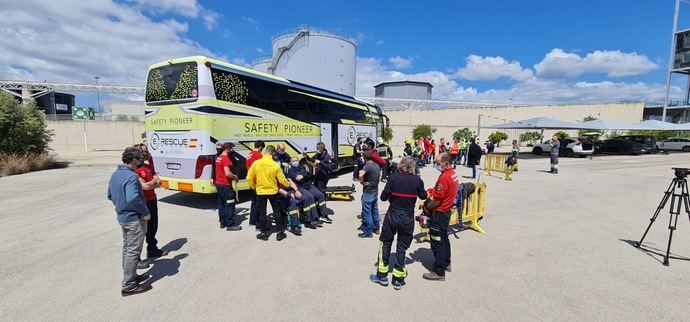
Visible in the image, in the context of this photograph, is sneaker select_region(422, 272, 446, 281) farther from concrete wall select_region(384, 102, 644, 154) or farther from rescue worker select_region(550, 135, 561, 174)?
concrete wall select_region(384, 102, 644, 154)

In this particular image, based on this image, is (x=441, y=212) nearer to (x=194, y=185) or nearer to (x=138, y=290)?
(x=138, y=290)

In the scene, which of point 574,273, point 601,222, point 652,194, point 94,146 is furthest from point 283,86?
point 94,146

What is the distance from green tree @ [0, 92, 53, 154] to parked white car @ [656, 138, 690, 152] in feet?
154

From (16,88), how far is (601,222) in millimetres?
58193

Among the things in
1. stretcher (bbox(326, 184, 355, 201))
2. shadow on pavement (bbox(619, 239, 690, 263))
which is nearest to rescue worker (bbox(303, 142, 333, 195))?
stretcher (bbox(326, 184, 355, 201))

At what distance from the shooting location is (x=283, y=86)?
9031mm

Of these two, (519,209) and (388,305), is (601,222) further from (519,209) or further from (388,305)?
(388,305)

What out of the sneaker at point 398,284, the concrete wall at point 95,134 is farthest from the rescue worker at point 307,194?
the concrete wall at point 95,134

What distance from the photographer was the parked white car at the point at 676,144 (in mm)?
27891

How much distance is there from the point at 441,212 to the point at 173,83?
6.62m

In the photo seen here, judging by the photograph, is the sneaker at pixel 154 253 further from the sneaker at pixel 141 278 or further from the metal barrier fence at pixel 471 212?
the metal barrier fence at pixel 471 212

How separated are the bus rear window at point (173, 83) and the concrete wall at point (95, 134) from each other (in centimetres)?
3021

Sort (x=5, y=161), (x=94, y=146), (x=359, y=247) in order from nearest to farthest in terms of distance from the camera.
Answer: (x=359, y=247)
(x=5, y=161)
(x=94, y=146)

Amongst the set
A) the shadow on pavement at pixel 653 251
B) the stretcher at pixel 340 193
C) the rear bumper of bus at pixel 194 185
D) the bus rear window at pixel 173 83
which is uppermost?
the bus rear window at pixel 173 83
